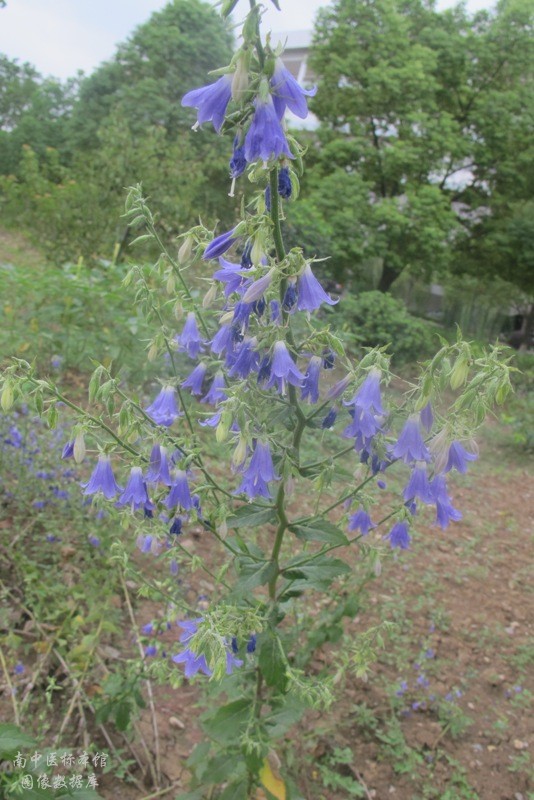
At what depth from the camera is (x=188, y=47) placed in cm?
1470

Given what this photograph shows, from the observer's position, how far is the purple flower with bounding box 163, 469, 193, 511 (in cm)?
154

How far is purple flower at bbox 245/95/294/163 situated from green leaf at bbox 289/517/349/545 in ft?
3.01

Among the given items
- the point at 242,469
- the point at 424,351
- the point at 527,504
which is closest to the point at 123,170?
the point at 424,351

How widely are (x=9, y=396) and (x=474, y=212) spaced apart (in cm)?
1639

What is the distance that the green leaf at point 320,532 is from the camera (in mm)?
1586

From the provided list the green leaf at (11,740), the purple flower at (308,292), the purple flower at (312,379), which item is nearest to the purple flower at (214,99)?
the purple flower at (308,292)

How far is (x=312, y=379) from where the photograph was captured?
59.6 inches

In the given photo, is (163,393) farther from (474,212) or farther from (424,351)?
(474,212)

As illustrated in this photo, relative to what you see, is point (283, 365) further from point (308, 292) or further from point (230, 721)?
point (230, 721)

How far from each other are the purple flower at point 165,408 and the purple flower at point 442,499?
0.69 m

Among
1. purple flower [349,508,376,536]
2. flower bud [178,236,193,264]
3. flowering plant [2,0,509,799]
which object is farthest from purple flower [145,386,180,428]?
purple flower [349,508,376,536]

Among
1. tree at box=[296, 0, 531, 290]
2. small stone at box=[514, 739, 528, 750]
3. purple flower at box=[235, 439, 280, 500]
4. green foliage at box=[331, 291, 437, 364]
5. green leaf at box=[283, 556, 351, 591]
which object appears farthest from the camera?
tree at box=[296, 0, 531, 290]

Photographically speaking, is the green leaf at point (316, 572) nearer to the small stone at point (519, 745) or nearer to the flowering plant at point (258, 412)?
the flowering plant at point (258, 412)

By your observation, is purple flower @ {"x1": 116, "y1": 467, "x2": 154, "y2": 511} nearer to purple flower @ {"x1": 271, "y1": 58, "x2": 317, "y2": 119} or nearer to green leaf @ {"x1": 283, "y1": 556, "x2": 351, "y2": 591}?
green leaf @ {"x1": 283, "y1": 556, "x2": 351, "y2": 591}
